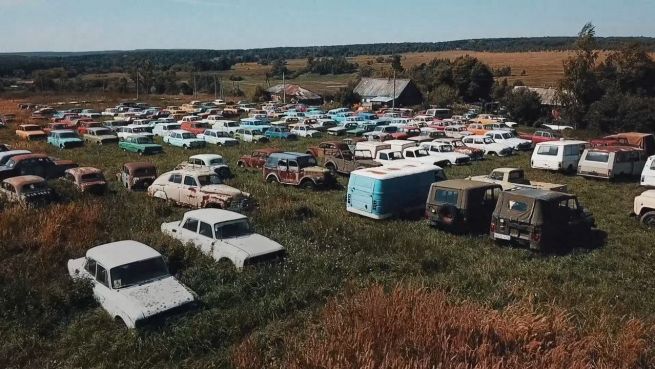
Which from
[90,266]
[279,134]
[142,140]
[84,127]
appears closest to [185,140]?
[142,140]

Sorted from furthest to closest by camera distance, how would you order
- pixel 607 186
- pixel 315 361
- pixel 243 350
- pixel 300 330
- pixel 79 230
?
1. pixel 607 186
2. pixel 79 230
3. pixel 300 330
4. pixel 243 350
5. pixel 315 361

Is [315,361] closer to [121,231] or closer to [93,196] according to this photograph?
[121,231]

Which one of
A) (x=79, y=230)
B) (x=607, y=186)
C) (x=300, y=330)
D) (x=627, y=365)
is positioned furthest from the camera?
(x=607, y=186)

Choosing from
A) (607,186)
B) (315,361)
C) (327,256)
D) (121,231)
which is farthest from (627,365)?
(607,186)

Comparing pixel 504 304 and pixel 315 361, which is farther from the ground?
pixel 315 361

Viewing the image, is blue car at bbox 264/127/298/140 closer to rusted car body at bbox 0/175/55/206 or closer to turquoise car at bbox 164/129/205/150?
turquoise car at bbox 164/129/205/150

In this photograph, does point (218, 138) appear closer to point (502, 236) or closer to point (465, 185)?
point (465, 185)

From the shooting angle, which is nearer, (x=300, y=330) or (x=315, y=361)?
(x=315, y=361)

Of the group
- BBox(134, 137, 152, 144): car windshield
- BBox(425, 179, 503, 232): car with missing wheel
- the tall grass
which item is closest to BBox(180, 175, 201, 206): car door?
BBox(425, 179, 503, 232): car with missing wheel
